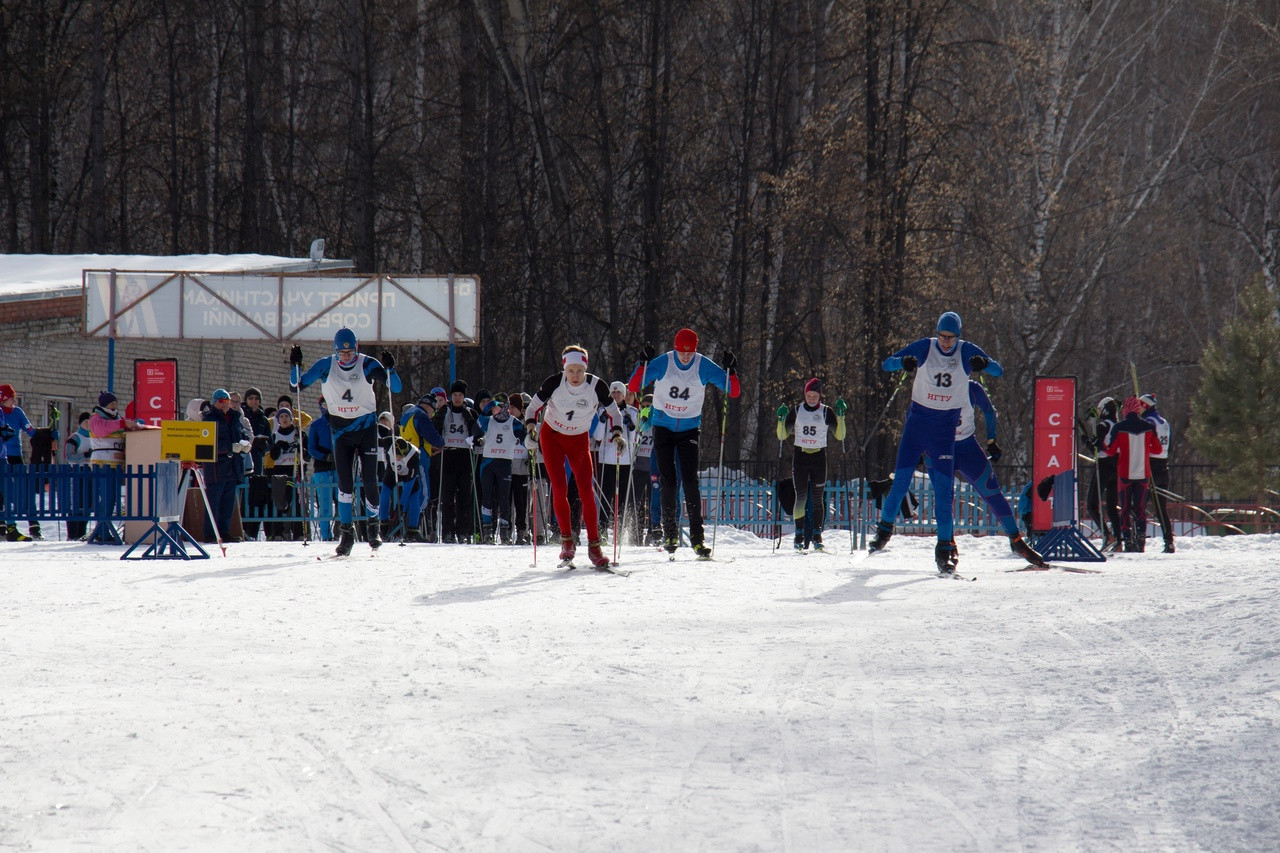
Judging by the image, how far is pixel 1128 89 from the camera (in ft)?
128

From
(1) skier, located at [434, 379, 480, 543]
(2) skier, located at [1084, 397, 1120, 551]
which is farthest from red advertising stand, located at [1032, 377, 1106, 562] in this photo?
(1) skier, located at [434, 379, 480, 543]

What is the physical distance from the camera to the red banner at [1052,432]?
42.2 ft

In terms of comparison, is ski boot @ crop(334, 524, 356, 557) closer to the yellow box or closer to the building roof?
the yellow box

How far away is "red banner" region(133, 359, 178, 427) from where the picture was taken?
47.7 feet

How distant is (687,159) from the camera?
30688mm

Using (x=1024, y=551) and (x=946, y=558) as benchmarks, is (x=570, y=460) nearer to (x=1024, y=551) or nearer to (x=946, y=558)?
(x=946, y=558)

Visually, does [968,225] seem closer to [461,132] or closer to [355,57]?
[461,132]

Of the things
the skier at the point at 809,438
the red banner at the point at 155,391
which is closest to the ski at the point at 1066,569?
the skier at the point at 809,438

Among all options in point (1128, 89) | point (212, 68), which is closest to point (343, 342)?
point (212, 68)

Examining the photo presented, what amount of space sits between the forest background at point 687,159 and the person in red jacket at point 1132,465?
11.4m

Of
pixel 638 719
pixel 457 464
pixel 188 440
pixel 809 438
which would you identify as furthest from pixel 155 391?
pixel 638 719

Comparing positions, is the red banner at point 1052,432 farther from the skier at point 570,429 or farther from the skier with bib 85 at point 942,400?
the skier at point 570,429

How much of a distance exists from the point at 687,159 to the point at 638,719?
87.3 feet

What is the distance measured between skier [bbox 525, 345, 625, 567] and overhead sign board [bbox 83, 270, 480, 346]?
402 inches
